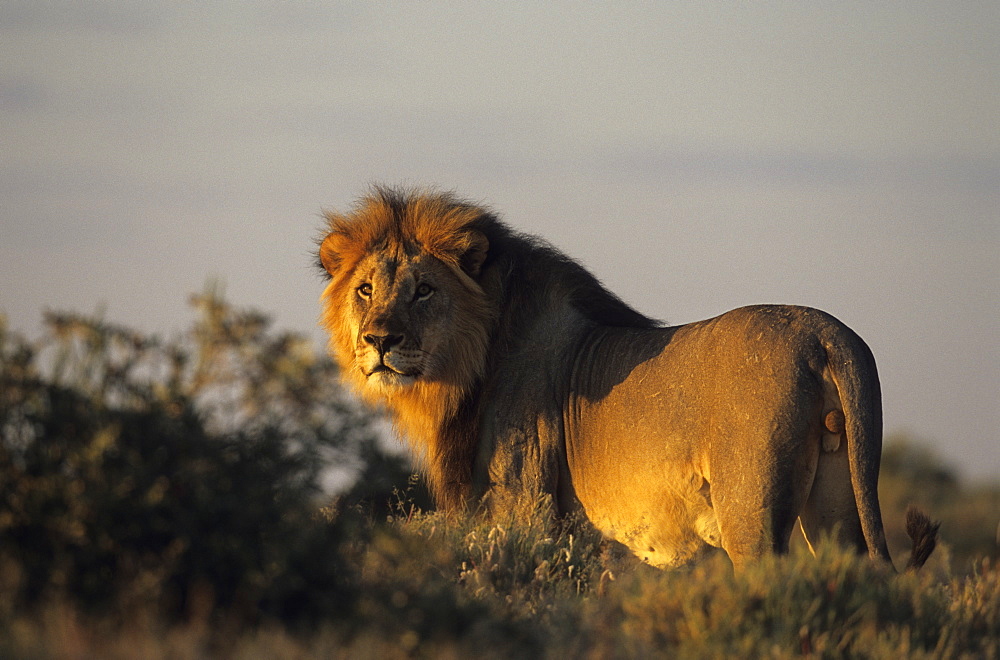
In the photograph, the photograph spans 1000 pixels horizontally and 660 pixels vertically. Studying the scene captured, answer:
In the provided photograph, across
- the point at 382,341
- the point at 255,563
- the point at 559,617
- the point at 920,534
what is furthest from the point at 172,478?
the point at 920,534

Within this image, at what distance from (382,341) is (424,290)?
1.88ft

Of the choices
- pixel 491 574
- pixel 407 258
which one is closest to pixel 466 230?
pixel 407 258

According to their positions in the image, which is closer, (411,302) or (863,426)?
(863,426)

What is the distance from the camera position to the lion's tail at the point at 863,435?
5973 millimetres

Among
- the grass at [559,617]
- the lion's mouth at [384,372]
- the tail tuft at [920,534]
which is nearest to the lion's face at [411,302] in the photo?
the lion's mouth at [384,372]

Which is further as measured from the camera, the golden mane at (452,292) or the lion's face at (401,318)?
the golden mane at (452,292)

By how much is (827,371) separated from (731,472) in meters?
0.71

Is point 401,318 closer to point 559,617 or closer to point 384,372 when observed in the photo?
point 384,372

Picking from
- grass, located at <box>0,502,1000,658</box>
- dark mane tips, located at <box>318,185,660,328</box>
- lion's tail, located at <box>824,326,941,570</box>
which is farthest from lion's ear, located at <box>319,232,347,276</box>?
lion's tail, located at <box>824,326,941,570</box>

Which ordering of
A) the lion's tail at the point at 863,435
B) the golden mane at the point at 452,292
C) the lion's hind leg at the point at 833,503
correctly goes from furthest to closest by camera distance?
the golden mane at the point at 452,292, the lion's hind leg at the point at 833,503, the lion's tail at the point at 863,435

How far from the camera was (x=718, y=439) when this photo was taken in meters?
6.23

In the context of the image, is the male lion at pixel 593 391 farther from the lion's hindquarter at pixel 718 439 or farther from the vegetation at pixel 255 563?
the vegetation at pixel 255 563

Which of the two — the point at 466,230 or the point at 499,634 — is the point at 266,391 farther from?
the point at 466,230

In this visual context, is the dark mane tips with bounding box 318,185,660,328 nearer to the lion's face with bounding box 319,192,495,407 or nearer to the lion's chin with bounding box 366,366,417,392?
the lion's face with bounding box 319,192,495,407
